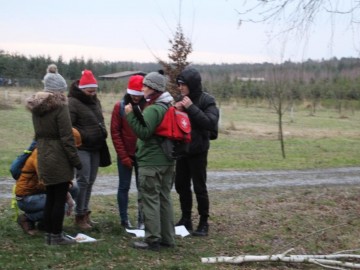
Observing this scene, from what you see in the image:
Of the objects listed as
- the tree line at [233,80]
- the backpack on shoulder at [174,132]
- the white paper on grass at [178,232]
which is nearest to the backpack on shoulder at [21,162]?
the backpack on shoulder at [174,132]

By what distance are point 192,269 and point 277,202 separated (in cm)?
392

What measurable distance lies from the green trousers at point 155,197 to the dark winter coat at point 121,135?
78 cm

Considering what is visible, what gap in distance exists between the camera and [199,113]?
19.2 feet

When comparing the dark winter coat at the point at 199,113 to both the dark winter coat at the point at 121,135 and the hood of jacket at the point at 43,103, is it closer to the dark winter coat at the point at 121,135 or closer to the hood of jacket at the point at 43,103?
the dark winter coat at the point at 121,135

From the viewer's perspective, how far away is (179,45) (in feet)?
37.7

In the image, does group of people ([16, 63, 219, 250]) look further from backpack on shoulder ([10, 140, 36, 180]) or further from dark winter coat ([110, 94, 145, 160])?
backpack on shoulder ([10, 140, 36, 180])

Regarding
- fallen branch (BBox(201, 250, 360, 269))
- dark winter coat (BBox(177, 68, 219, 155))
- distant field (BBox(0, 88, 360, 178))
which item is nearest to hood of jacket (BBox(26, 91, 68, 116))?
dark winter coat (BBox(177, 68, 219, 155))

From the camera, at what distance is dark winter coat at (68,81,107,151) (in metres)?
5.80

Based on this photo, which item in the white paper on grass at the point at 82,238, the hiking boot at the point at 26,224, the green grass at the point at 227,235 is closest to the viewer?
the green grass at the point at 227,235

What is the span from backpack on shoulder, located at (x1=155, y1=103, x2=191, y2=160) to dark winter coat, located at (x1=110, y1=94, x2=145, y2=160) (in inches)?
33.7

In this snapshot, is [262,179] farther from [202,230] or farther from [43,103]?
[43,103]

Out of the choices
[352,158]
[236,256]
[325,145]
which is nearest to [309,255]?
[236,256]

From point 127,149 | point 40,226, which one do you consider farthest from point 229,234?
point 40,226

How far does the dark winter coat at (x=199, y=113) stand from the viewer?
233 inches
